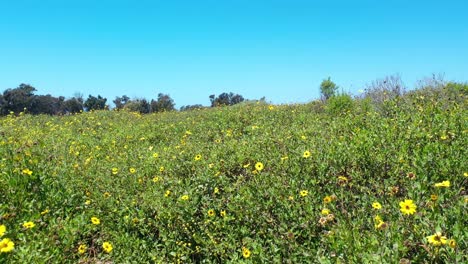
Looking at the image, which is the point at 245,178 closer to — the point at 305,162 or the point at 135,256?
the point at 305,162

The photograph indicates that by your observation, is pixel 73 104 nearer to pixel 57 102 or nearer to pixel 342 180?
pixel 57 102

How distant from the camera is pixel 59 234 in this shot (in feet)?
12.3

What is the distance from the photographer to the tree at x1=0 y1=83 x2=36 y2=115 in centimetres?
4069

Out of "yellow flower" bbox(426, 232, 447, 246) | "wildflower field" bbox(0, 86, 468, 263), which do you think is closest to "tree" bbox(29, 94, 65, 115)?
"wildflower field" bbox(0, 86, 468, 263)

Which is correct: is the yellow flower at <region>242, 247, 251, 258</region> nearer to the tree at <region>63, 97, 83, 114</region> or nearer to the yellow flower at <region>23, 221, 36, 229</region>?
the yellow flower at <region>23, 221, 36, 229</region>

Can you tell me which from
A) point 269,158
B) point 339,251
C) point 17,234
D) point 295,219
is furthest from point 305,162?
point 17,234

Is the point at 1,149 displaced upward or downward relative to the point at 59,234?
upward

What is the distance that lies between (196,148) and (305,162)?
250 centimetres

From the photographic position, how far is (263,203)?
4.04 m

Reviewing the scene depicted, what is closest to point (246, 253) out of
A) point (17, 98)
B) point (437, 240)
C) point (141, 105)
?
point (437, 240)

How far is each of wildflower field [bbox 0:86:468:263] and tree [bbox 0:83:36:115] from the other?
40262 millimetres

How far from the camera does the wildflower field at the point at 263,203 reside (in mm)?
2830

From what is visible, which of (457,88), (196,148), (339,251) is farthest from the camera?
(457,88)

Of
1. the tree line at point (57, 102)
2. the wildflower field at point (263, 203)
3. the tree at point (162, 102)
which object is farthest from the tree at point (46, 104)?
the wildflower field at point (263, 203)
